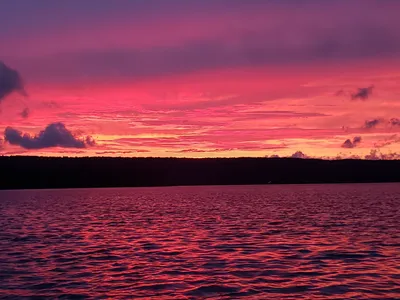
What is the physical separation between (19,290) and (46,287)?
124cm

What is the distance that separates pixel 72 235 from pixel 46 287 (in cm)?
2327

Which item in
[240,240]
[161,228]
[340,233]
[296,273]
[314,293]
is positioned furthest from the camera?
[161,228]

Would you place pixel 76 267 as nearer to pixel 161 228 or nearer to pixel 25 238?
pixel 25 238

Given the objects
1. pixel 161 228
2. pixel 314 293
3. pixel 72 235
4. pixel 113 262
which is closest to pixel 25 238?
pixel 72 235

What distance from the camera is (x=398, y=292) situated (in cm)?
2433

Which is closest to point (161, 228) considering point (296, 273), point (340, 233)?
point (340, 233)

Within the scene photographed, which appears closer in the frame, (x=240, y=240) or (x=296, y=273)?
→ (x=296, y=273)

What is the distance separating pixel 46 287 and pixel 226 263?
10322 millimetres

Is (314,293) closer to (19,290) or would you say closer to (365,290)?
(365,290)

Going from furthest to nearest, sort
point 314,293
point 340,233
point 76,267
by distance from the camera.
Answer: point 340,233, point 76,267, point 314,293

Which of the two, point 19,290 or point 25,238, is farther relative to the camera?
point 25,238

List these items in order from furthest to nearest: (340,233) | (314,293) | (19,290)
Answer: (340,233) < (19,290) < (314,293)

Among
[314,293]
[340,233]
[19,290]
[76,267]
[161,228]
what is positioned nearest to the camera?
[314,293]

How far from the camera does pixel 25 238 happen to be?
157 feet
